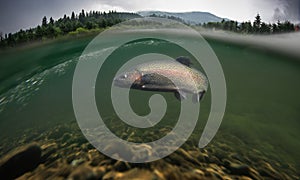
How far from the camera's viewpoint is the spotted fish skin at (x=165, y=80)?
2164mm

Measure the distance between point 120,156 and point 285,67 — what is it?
19637 mm

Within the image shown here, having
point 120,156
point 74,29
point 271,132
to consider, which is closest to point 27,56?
point 74,29

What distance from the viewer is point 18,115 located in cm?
841

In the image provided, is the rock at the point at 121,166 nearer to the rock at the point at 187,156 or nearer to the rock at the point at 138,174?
the rock at the point at 138,174

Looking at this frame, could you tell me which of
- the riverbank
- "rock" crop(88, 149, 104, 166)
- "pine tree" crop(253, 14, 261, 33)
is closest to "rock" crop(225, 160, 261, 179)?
"rock" crop(88, 149, 104, 166)

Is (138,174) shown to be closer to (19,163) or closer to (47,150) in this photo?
(19,163)

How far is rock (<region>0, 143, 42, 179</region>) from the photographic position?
2.61 m

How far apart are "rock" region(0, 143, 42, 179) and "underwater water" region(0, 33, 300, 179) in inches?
7.3

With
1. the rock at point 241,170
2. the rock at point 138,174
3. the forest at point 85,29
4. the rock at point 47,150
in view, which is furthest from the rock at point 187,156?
the forest at point 85,29

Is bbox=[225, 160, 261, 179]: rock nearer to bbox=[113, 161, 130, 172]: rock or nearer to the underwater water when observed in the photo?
the underwater water

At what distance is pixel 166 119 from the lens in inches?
223

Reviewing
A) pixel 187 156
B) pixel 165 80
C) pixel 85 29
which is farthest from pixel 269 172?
pixel 85 29

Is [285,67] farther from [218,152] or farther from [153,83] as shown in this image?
[153,83]

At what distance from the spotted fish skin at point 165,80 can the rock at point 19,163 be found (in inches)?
78.3
